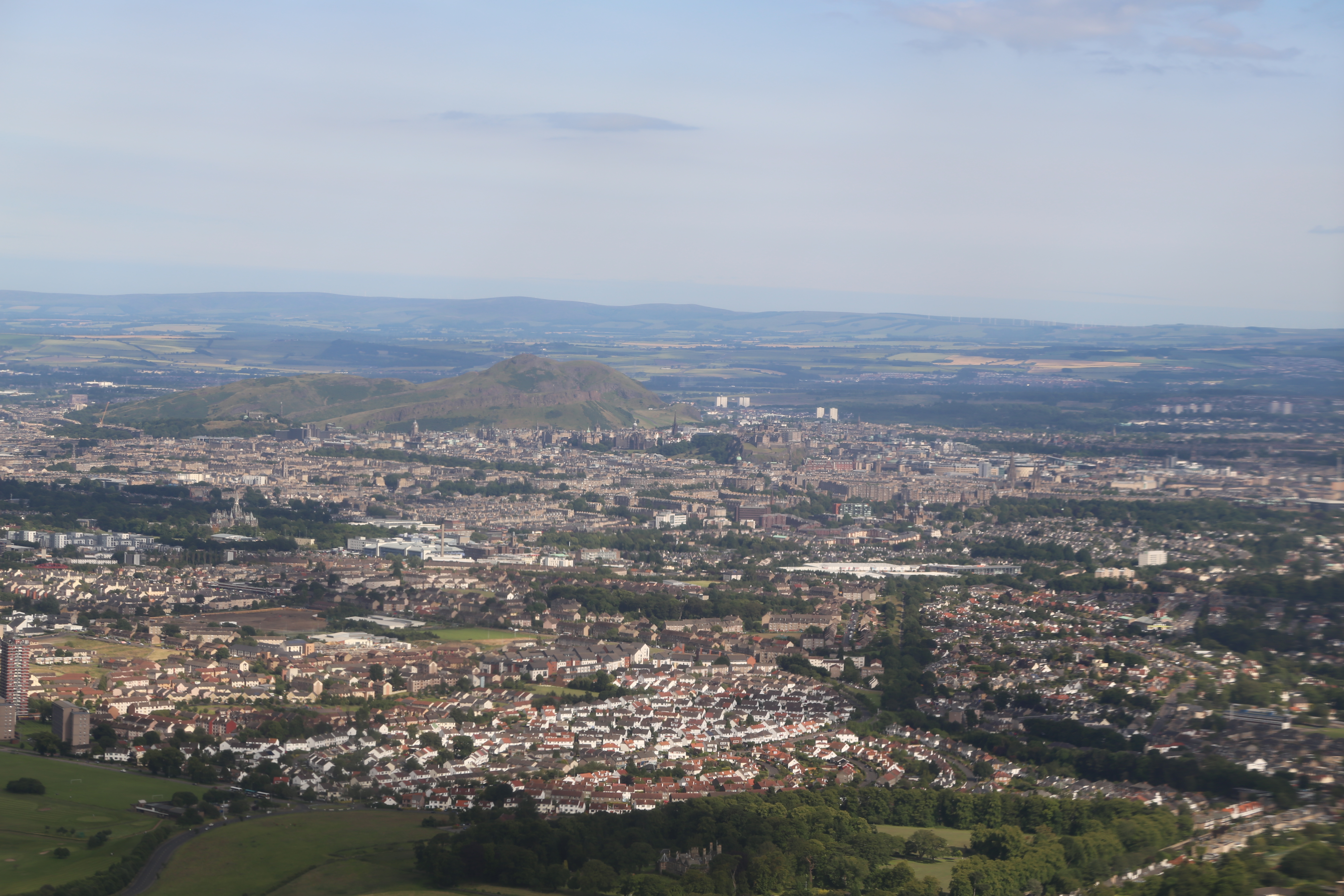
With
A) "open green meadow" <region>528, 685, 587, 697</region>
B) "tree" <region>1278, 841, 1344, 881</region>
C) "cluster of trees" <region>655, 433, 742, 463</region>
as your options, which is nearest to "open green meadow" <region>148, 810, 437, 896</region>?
"open green meadow" <region>528, 685, 587, 697</region>

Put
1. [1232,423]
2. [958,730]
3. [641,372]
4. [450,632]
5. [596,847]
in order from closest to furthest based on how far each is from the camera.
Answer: [596,847] → [958,730] → [450,632] → [1232,423] → [641,372]

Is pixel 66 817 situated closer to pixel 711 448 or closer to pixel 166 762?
pixel 166 762

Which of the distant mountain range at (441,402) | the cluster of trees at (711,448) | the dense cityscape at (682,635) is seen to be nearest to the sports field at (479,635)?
the dense cityscape at (682,635)

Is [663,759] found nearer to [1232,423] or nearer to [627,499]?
[627,499]

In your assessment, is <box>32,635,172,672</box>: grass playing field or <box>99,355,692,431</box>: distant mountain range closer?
<box>32,635,172,672</box>: grass playing field

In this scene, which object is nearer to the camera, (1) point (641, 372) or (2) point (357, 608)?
(2) point (357, 608)

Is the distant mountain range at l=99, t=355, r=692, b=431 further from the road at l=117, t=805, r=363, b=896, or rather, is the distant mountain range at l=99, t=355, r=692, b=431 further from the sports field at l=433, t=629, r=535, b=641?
the road at l=117, t=805, r=363, b=896

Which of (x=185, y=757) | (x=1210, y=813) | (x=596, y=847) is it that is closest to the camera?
(x=596, y=847)

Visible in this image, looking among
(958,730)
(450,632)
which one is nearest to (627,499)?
(450,632)
